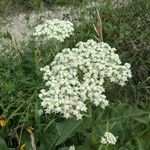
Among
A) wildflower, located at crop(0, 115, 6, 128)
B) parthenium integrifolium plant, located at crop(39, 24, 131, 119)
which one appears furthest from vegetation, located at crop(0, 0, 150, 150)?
parthenium integrifolium plant, located at crop(39, 24, 131, 119)

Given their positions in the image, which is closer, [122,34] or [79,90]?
[79,90]

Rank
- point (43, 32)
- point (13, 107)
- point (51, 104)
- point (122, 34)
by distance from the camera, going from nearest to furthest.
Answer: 1. point (51, 104)
2. point (43, 32)
3. point (13, 107)
4. point (122, 34)

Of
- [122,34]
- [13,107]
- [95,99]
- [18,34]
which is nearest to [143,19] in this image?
[122,34]

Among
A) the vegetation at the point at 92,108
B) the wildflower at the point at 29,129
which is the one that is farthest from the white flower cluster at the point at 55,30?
the wildflower at the point at 29,129

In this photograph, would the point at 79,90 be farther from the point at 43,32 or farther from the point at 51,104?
the point at 43,32

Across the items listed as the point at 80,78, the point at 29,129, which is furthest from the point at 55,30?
the point at 29,129

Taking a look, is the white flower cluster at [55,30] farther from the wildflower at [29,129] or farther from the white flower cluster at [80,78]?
the wildflower at [29,129]

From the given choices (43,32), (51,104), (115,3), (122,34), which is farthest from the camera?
(115,3)
